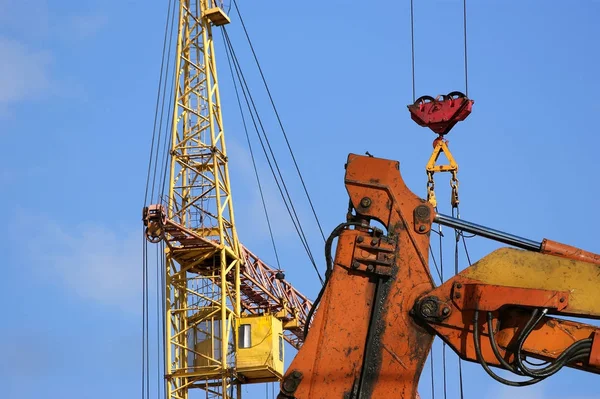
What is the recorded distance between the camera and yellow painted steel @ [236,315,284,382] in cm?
6059

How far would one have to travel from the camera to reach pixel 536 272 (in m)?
12.2

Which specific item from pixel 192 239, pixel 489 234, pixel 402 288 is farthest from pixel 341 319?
pixel 192 239

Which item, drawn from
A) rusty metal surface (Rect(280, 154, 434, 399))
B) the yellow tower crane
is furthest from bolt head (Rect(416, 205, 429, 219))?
the yellow tower crane

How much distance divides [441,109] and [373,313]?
7.29 metres

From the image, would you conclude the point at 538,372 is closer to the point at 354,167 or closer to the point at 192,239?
the point at 354,167

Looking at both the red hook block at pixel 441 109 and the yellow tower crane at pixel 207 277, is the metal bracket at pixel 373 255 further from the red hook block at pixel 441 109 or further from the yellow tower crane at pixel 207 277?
the yellow tower crane at pixel 207 277

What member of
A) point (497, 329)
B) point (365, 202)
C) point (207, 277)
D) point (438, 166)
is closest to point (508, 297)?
point (497, 329)

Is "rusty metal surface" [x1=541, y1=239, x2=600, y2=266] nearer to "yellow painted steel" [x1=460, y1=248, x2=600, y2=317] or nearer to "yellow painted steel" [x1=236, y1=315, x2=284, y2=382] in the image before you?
"yellow painted steel" [x1=460, y1=248, x2=600, y2=317]

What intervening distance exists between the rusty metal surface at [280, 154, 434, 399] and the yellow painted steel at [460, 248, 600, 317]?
0.51m

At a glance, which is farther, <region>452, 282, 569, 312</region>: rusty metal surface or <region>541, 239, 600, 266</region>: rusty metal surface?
<region>541, 239, 600, 266</region>: rusty metal surface

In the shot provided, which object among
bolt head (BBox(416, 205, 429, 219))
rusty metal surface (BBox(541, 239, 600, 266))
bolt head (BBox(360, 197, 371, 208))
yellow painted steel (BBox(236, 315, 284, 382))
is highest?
yellow painted steel (BBox(236, 315, 284, 382))

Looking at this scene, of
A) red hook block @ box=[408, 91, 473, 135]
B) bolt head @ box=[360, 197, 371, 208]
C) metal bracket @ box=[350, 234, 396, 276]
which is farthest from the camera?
red hook block @ box=[408, 91, 473, 135]

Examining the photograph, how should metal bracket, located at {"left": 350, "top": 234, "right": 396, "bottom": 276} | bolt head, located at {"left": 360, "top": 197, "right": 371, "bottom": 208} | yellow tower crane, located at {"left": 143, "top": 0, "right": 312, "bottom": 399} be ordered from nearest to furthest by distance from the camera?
metal bracket, located at {"left": 350, "top": 234, "right": 396, "bottom": 276} < bolt head, located at {"left": 360, "top": 197, "right": 371, "bottom": 208} < yellow tower crane, located at {"left": 143, "top": 0, "right": 312, "bottom": 399}

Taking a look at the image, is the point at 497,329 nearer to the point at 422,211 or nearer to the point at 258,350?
the point at 422,211
